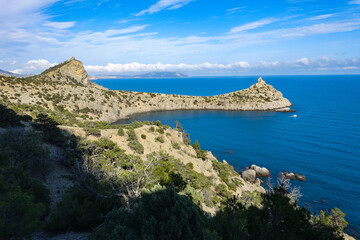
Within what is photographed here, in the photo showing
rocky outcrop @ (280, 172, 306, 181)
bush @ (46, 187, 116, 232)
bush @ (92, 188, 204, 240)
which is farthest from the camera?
rocky outcrop @ (280, 172, 306, 181)

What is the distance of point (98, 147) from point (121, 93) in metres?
88.0

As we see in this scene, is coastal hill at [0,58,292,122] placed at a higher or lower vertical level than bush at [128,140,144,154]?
higher

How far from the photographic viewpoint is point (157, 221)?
834 centimetres

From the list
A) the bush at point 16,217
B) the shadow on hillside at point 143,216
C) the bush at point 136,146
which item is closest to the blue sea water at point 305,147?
the bush at point 136,146

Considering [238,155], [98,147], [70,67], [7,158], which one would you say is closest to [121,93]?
[70,67]

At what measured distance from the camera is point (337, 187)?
34125 millimetres

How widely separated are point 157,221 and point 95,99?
8110cm

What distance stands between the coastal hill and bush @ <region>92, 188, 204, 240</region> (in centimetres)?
5236

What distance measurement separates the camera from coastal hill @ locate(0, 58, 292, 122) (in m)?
60.9

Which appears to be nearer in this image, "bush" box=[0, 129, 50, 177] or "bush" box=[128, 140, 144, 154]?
"bush" box=[0, 129, 50, 177]

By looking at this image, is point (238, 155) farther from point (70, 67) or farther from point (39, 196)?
point (70, 67)

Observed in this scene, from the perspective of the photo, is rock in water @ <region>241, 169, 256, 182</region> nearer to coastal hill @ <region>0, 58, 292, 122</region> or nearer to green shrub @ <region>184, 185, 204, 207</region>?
green shrub @ <region>184, 185, 204, 207</region>

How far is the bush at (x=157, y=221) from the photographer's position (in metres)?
7.91

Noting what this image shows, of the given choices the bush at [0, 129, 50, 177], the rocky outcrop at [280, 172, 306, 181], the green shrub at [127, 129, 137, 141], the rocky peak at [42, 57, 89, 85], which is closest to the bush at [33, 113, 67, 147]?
the bush at [0, 129, 50, 177]
